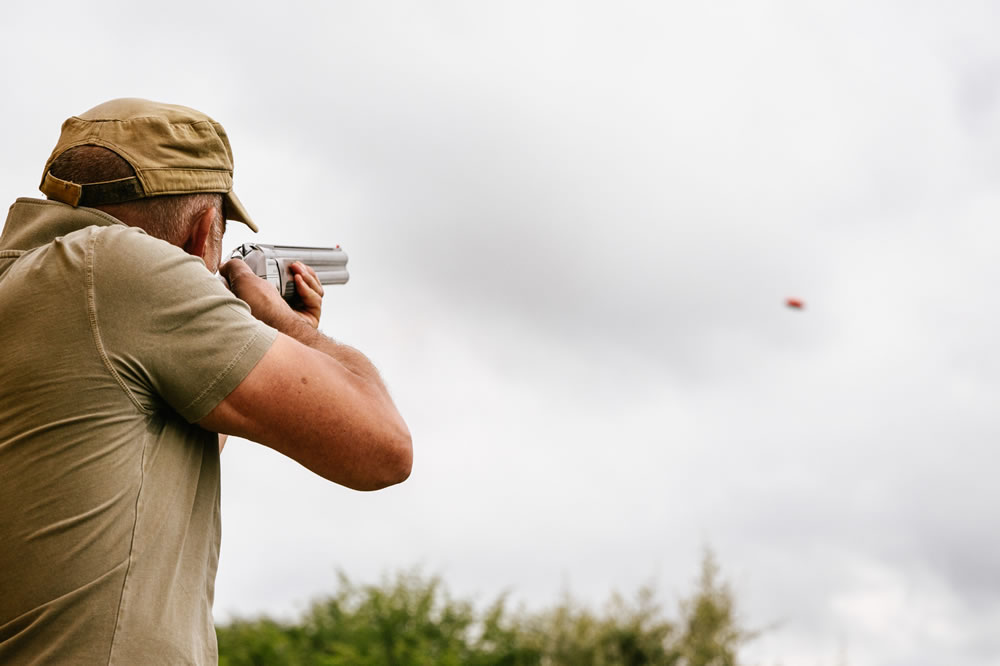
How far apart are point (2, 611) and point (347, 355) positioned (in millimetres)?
1206

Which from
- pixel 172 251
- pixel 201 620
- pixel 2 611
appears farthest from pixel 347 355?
pixel 2 611

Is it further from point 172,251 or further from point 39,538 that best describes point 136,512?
point 172,251

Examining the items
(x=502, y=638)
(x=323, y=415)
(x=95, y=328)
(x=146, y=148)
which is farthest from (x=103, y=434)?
(x=502, y=638)

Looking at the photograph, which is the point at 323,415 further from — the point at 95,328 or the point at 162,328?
the point at 95,328

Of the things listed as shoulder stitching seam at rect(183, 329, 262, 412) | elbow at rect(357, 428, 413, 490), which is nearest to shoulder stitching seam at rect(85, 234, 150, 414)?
shoulder stitching seam at rect(183, 329, 262, 412)

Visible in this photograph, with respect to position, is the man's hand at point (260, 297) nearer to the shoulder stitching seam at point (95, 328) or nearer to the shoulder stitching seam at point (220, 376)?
the shoulder stitching seam at point (220, 376)

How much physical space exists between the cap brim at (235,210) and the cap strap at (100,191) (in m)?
0.36

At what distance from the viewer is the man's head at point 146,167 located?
3.29 meters

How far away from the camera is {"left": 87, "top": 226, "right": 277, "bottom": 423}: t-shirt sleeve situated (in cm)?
301

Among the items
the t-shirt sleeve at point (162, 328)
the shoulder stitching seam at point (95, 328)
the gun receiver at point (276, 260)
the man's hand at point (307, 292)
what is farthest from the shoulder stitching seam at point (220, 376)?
the man's hand at point (307, 292)

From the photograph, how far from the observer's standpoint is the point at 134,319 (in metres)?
3.01

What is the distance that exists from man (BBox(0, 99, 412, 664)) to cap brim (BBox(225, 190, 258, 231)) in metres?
0.30

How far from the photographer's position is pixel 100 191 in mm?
3293

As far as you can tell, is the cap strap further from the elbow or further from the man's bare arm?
the elbow
